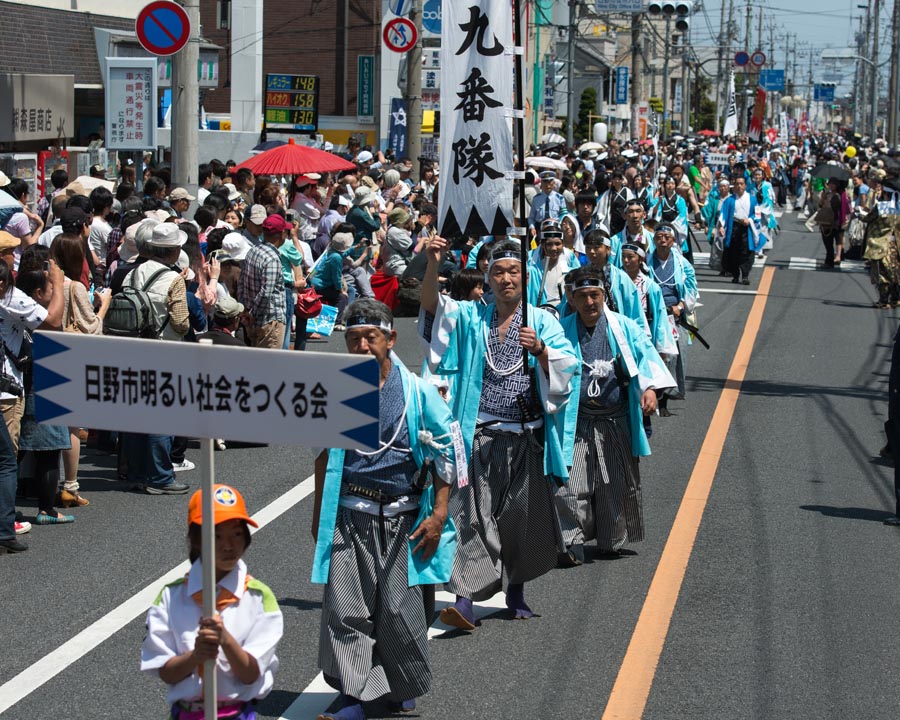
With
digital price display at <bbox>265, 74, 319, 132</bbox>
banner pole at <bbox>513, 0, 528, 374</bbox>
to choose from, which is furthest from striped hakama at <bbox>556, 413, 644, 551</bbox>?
digital price display at <bbox>265, 74, 319, 132</bbox>

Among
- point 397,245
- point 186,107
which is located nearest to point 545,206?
point 397,245

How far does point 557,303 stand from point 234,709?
736 cm

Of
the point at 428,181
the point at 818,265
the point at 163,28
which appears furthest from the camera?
the point at 818,265

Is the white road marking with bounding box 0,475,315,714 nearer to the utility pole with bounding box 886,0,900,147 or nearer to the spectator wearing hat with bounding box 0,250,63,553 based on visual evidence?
the spectator wearing hat with bounding box 0,250,63,553

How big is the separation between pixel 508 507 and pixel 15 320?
3.23 meters

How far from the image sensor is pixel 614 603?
709 centimetres

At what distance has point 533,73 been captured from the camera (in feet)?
187

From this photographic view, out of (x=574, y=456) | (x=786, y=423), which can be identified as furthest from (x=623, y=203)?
(x=574, y=456)

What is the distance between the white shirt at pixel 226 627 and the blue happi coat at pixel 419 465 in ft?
4.10

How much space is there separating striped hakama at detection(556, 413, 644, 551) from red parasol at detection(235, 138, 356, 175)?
395 inches

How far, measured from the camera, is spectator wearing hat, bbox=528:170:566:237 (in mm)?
18531

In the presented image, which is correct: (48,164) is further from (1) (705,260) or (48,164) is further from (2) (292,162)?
(1) (705,260)

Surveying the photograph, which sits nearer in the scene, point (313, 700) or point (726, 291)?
point (313, 700)

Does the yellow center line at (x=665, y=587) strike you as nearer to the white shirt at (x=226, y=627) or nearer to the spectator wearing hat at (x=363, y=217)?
the white shirt at (x=226, y=627)
